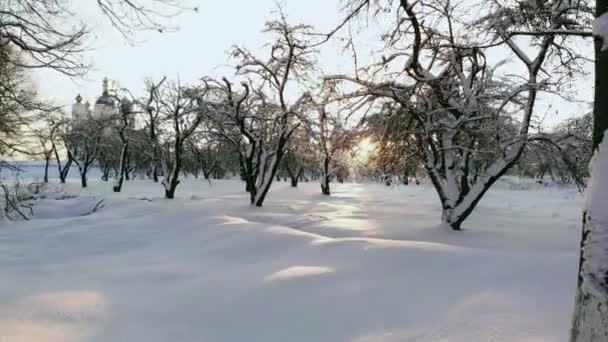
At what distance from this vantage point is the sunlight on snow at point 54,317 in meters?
4.00

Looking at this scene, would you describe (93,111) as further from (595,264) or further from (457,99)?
(595,264)

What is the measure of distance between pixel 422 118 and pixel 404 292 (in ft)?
19.1

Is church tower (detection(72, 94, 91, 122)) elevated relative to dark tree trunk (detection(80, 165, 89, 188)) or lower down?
elevated

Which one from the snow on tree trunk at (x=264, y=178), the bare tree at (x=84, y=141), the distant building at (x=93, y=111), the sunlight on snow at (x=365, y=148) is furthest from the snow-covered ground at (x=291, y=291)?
the distant building at (x=93, y=111)

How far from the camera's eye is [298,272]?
5.54 metres

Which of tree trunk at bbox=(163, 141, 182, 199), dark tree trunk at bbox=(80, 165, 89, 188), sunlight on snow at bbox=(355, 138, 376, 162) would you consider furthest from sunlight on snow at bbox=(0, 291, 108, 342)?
dark tree trunk at bbox=(80, 165, 89, 188)

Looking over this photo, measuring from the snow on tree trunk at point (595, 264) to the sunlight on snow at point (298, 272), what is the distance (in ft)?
10.6

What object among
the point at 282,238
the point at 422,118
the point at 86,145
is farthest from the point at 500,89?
the point at 86,145

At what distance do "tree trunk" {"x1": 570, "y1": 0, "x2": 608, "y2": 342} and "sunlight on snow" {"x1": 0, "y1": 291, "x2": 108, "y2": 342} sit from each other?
13.4 ft

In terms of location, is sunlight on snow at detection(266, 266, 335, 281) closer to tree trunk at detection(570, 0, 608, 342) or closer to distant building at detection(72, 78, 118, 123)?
tree trunk at detection(570, 0, 608, 342)

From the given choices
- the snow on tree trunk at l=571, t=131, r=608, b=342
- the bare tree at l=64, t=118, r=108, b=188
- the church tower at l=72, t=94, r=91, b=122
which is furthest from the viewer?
the church tower at l=72, t=94, r=91, b=122

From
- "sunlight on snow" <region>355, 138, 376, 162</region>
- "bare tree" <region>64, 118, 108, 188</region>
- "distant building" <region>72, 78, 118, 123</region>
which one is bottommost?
"sunlight on snow" <region>355, 138, 376, 162</region>

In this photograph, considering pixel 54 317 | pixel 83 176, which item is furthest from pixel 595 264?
pixel 83 176

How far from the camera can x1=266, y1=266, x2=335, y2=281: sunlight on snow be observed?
17.7 ft
